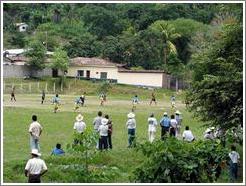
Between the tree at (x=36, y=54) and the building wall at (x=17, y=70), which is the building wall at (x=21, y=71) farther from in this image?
the tree at (x=36, y=54)

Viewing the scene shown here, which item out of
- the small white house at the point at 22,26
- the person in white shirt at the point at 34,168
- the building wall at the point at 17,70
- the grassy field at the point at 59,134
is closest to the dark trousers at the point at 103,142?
the grassy field at the point at 59,134

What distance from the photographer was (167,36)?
54625 mm

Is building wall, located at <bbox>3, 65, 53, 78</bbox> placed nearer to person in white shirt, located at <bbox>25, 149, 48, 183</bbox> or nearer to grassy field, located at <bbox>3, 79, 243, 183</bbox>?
grassy field, located at <bbox>3, 79, 243, 183</bbox>

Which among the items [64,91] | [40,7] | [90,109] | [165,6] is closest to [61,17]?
[40,7]

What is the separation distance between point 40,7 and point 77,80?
24931 millimetres

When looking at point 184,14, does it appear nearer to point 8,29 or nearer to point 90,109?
point 8,29

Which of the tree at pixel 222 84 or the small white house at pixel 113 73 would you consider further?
the small white house at pixel 113 73

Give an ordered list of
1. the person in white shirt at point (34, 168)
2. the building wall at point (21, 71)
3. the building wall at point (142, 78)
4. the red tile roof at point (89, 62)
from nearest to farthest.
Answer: the person in white shirt at point (34, 168) → the building wall at point (21, 71) → the building wall at point (142, 78) → the red tile roof at point (89, 62)

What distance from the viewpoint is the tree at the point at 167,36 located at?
53.9m

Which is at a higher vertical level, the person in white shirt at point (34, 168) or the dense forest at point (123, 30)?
the dense forest at point (123, 30)

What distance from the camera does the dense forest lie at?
5391 centimetres

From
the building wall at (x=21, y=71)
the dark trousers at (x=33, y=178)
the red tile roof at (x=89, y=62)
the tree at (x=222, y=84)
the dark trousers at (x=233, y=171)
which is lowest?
the dark trousers at (x=233, y=171)

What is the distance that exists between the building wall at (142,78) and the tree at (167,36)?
127 inches

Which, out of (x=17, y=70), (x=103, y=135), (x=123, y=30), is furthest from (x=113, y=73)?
(x=103, y=135)
